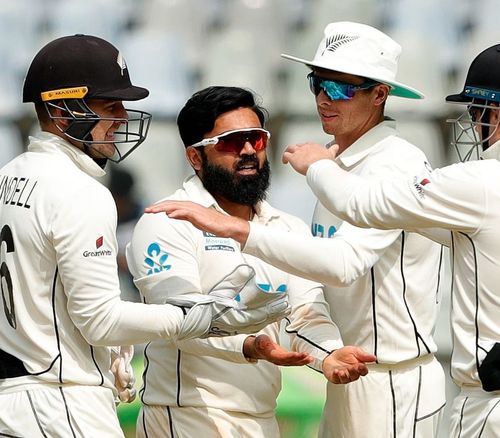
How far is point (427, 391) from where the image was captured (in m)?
4.24

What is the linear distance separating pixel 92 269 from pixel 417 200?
861 mm

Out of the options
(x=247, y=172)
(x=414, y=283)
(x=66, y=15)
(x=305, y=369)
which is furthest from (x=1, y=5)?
(x=414, y=283)

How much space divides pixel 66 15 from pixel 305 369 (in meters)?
2.07

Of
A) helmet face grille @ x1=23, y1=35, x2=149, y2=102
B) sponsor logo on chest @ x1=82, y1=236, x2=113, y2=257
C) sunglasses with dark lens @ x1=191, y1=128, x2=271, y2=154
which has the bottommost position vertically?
sponsor logo on chest @ x1=82, y1=236, x2=113, y2=257

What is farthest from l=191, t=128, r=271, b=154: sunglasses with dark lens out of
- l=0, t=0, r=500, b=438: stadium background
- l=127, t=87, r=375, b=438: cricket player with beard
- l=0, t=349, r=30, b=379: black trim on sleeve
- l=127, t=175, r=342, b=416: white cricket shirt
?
l=0, t=0, r=500, b=438: stadium background

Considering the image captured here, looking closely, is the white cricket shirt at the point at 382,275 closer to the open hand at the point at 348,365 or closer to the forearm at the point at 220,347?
the open hand at the point at 348,365

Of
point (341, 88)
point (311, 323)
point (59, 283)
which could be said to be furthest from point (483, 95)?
point (59, 283)

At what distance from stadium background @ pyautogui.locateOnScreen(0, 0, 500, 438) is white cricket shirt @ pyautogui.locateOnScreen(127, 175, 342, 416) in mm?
2289

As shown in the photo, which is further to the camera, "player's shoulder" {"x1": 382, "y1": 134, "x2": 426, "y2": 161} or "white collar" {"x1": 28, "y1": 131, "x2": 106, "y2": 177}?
"player's shoulder" {"x1": 382, "y1": 134, "x2": 426, "y2": 161}

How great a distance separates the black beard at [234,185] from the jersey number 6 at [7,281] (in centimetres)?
90

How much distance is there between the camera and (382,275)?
13.7 ft

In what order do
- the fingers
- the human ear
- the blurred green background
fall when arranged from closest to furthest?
the fingers
the human ear
the blurred green background

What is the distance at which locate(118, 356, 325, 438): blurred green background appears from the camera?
5.89 metres

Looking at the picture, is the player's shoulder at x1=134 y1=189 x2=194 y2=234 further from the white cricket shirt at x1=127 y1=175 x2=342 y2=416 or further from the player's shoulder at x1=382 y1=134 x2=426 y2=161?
the player's shoulder at x1=382 y1=134 x2=426 y2=161
